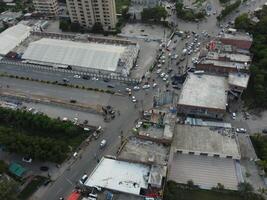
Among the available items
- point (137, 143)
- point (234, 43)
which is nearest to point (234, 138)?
point (137, 143)

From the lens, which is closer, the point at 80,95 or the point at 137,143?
the point at 137,143

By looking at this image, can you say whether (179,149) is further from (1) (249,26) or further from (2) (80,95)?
(1) (249,26)

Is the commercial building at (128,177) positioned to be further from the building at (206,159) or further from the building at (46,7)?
the building at (46,7)

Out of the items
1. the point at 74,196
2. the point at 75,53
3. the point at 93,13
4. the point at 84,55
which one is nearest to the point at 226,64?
the point at 84,55

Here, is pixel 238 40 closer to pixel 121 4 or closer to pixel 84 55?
pixel 84 55

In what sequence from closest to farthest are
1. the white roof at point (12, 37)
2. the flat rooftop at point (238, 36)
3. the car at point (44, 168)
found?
the car at point (44, 168) → the flat rooftop at point (238, 36) → the white roof at point (12, 37)

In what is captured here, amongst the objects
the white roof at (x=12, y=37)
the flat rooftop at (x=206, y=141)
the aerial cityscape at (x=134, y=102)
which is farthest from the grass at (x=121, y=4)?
the flat rooftop at (x=206, y=141)
